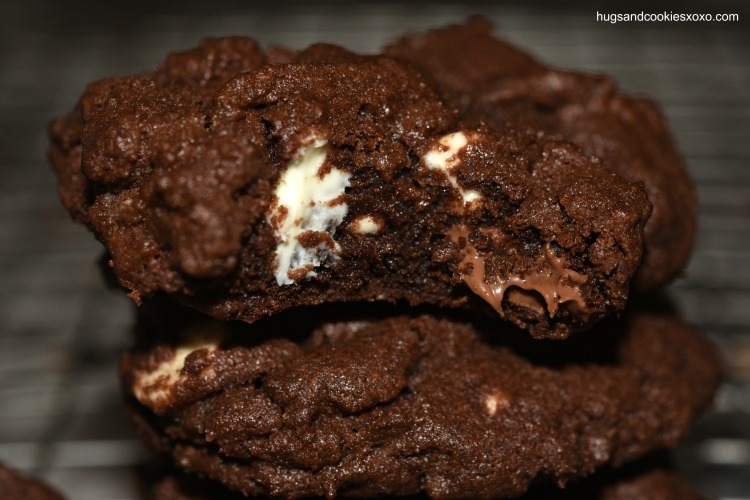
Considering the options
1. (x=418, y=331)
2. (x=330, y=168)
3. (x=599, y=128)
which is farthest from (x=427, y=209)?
(x=599, y=128)

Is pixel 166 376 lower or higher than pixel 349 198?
lower

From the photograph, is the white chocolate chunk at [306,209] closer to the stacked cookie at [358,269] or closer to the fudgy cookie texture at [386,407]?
the stacked cookie at [358,269]

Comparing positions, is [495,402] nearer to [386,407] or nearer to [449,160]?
[386,407]

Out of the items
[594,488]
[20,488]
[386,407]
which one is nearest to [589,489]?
[594,488]

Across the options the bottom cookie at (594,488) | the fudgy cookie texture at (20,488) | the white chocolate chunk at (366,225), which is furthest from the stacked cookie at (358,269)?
the fudgy cookie texture at (20,488)

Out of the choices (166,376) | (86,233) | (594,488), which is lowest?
(594,488)

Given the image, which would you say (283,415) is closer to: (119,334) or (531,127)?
(531,127)

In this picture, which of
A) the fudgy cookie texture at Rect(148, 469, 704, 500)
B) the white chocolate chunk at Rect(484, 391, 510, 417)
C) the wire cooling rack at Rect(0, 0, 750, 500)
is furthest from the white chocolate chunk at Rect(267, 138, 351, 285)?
the wire cooling rack at Rect(0, 0, 750, 500)

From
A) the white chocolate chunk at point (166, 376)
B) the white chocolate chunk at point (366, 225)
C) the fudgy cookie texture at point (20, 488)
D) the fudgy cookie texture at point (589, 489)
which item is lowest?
the fudgy cookie texture at point (20, 488)
